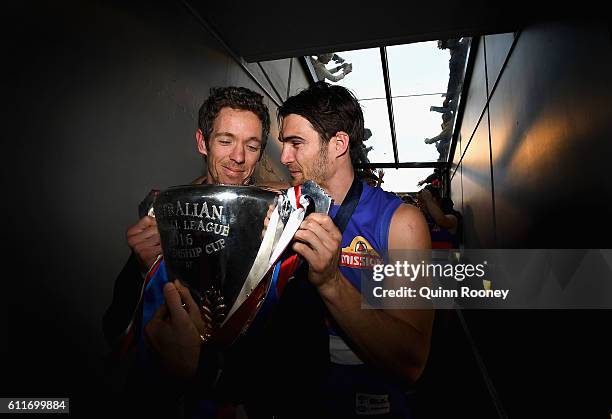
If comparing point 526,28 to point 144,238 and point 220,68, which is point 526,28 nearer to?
point 220,68

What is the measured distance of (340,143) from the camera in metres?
1.47

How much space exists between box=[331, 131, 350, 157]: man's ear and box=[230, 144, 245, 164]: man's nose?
408mm

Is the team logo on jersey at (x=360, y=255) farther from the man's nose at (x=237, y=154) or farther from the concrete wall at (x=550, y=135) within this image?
the concrete wall at (x=550, y=135)

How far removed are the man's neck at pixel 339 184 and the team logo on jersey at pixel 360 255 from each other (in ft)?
0.85

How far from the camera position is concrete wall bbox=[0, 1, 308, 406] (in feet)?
3.76

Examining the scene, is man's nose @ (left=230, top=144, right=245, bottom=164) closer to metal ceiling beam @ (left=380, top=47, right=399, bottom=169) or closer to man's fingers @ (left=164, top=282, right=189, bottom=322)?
man's fingers @ (left=164, top=282, right=189, bottom=322)

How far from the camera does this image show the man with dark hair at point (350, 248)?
2.31 feet

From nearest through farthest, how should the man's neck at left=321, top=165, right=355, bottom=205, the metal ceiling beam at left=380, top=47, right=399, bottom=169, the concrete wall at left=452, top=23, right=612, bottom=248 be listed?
1. the concrete wall at left=452, top=23, right=612, bottom=248
2. the man's neck at left=321, top=165, right=355, bottom=205
3. the metal ceiling beam at left=380, top=47, right=399, bottom=169

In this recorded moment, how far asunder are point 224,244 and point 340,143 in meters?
1.02

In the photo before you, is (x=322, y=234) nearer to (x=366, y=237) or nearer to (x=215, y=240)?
(x=215, y=240)

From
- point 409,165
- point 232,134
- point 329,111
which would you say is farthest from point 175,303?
point 409,165

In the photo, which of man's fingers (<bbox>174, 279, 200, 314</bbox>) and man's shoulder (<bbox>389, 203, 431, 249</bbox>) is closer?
man's fingers (<bbox>174, 279, 200, 314</bbox>)

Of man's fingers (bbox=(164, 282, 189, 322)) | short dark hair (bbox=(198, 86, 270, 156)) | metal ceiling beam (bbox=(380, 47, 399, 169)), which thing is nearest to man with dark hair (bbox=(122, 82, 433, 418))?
man's fingers (bbox=(164, 282, 189, 322))

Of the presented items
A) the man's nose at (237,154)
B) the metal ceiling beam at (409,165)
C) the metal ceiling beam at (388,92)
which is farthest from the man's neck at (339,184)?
the metal ceiling beam at (409,165)
